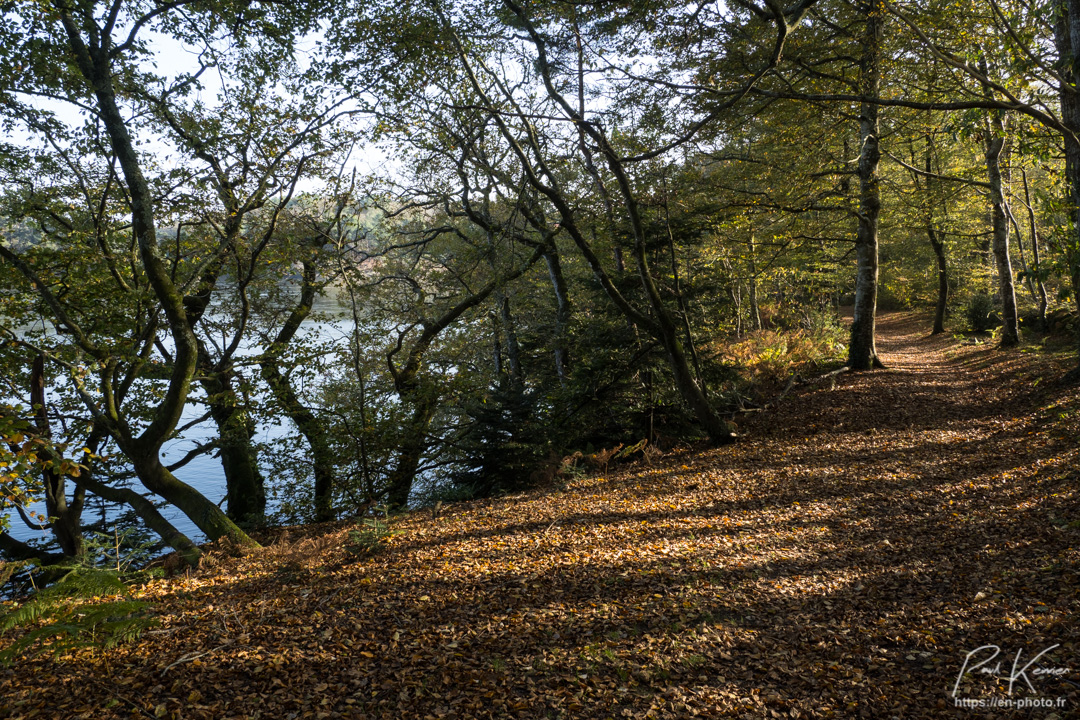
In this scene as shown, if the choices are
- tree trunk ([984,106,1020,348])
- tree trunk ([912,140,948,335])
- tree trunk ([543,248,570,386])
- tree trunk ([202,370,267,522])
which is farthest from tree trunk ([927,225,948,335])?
tree trunk ([202,370,267,522])

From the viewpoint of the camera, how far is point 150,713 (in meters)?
3.06

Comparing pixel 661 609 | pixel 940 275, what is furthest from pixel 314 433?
pixel 940 275

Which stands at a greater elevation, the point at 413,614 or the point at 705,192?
the point at 705,192

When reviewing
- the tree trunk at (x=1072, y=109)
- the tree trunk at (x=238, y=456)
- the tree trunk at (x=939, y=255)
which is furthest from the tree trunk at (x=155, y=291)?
the tree trunk at (x=939, y=255)

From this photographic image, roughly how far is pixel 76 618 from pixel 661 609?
Answer: 13.4 feet

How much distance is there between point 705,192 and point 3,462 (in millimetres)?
10919

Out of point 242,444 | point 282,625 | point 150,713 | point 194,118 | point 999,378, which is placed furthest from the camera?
point 999,378

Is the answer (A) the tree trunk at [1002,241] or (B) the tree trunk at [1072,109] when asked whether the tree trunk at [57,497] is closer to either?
(B) the tree trunk at [1072,109]

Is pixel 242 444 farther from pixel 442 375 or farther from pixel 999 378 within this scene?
pixel 999 378

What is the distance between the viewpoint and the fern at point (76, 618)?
11.4ft

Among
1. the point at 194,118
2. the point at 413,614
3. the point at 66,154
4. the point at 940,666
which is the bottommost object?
the point at 940,666

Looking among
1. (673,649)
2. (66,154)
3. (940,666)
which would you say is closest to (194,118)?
(66,154)

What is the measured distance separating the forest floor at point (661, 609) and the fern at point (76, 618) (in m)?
0.12


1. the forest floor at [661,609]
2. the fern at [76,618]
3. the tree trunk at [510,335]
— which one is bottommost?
the forest floor at [661,609]
